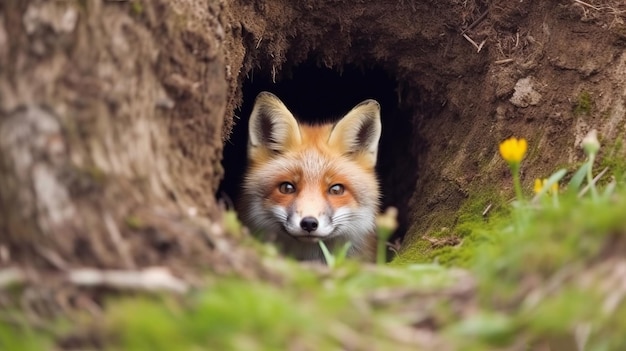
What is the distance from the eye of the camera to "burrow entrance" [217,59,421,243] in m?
8.30

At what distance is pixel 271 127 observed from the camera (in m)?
7.12

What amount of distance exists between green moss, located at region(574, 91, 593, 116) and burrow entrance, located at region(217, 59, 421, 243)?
2.05 metres

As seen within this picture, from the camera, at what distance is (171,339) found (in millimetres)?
2666

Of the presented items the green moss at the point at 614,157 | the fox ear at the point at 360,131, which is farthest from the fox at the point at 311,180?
the green moss at the point at 614,157

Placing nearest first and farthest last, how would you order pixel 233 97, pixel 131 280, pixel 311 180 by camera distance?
pixel 131 280
pixel 233 97
pixel 311 180

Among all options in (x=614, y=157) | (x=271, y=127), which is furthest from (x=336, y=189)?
(x=614, y=157)

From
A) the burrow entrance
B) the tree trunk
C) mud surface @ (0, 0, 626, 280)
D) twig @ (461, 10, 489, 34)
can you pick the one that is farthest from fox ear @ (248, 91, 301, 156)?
the tree trunk

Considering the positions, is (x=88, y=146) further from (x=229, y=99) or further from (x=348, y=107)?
Result: (x=348, y=107)

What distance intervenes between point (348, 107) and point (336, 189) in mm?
3037

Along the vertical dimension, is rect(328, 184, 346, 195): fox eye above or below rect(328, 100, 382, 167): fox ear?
below

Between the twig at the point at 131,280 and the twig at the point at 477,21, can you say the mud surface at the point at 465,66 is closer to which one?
the twig at the point at 477,21

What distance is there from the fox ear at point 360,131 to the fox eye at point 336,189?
1.47 ft

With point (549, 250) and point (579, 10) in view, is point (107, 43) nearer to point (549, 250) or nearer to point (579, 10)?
point (549, 250)

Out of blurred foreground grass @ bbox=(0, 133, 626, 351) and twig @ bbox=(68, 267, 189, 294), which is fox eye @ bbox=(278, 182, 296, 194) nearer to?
blurred foreground grass @ bbox=(0, 133, 626, 351)
